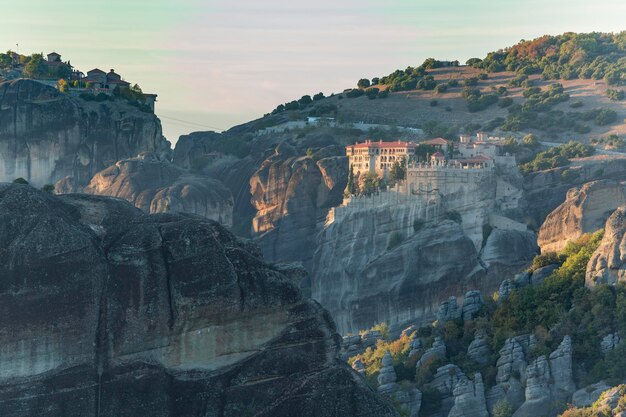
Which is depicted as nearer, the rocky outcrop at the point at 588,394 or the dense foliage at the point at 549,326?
the rocky outcrop at the point at 588,394

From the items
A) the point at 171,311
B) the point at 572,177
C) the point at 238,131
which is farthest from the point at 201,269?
the point at 238,131

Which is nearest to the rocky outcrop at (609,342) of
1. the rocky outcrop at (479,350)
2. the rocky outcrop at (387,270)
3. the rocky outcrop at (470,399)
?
the rocky outcrop at (470,399)

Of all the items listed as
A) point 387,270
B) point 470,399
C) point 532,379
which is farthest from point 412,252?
point 532,379

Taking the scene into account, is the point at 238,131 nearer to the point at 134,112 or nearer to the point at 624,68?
the point at 134,112

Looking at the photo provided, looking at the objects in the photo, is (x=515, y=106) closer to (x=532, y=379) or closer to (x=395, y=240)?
(x=395, y=240)

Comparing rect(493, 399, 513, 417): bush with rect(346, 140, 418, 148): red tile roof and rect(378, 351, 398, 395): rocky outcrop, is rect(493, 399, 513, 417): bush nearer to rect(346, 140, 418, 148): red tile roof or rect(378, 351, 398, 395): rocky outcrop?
rect(378, 351, 398, 395): rocky outcrop

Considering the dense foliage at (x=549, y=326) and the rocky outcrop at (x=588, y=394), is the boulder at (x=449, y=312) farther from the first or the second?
the rocky outcrop at (x=588, y=394)
